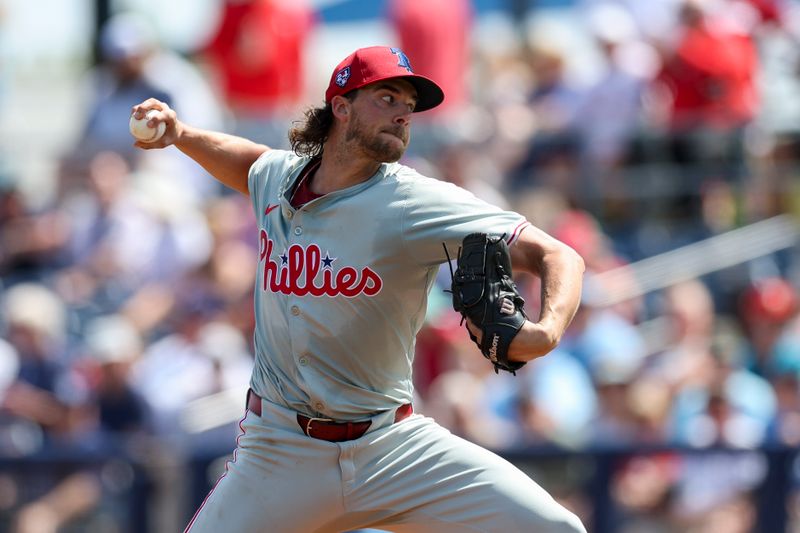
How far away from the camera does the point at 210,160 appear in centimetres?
514

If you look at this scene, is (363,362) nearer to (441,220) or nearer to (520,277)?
(441,220)

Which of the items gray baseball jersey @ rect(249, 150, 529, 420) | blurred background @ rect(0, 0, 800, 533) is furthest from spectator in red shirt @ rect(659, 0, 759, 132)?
gray baseball jersey @ rect(249, 150, 529, 420)

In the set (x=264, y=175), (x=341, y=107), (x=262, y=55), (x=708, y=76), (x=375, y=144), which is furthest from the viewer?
(x=262, y=55)

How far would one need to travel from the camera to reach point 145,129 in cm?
486

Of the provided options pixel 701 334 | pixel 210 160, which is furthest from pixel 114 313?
pixel 210 160

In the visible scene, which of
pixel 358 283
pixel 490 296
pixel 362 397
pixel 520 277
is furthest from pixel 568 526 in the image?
pixel 520 277

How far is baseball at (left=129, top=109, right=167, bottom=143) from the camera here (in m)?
4.86

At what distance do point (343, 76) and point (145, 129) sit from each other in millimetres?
735

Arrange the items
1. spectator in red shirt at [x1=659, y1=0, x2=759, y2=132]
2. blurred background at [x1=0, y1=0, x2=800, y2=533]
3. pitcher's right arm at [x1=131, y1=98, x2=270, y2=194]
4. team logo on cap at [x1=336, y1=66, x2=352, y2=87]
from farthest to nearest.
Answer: spectator in red shirt at [x1=659, y1=0, x2=759, y2=132], blurred background at [x1=0, y1=0, x2=800, y2=533], pitcher's right arm at [x1=131, y1=98, x2=270, y2=194], team logo on cap at [x1=336, y1=66, x2=352, y2=87]

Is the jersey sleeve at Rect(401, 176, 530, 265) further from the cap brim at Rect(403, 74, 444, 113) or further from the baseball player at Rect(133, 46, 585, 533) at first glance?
the cap brim at Rect(403, 74, 444, 113)

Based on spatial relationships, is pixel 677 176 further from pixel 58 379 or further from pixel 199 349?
pixel 58 379

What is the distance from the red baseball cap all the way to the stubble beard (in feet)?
0.41

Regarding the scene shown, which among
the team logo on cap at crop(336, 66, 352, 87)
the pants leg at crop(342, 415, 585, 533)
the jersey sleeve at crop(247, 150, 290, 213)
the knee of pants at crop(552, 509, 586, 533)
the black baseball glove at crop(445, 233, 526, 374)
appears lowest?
the knee of pants at crop(552, 509, 586, 533)

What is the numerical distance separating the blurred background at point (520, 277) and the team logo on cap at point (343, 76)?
3.86m
